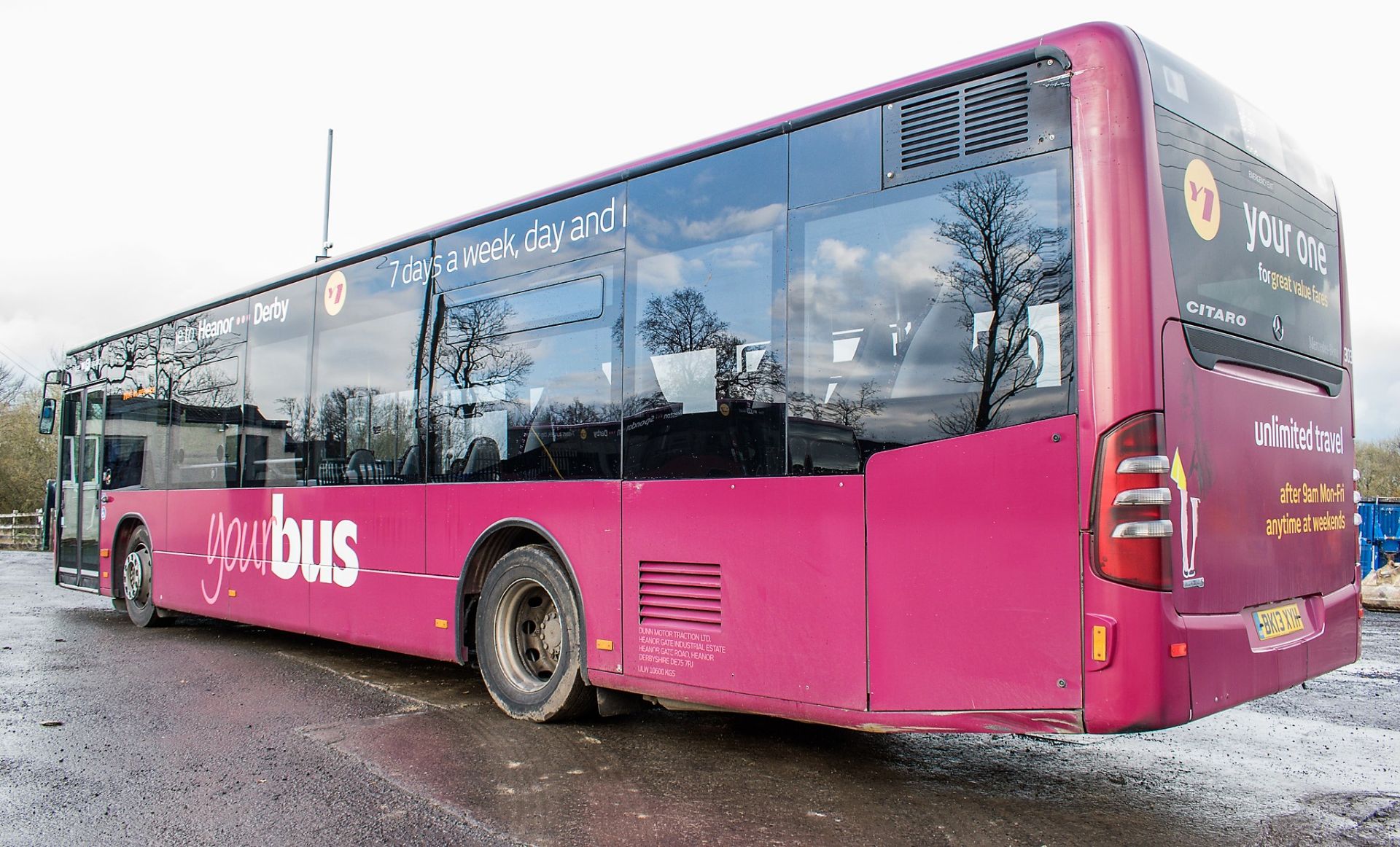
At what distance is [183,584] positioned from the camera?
978 centimetres

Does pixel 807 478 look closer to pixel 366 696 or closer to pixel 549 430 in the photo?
pixel 549 430

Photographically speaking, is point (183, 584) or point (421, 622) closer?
point (421, 622)

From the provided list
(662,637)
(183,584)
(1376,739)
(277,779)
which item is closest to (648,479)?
(662,637)

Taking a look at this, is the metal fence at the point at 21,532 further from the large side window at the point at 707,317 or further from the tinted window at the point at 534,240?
the large side window at the point at 707,317

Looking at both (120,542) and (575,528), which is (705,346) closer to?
(575,528)

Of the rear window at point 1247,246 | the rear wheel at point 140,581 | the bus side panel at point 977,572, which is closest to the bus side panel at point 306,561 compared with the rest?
the rear wheel at point 140,581

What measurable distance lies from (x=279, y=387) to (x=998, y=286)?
22.7 ft

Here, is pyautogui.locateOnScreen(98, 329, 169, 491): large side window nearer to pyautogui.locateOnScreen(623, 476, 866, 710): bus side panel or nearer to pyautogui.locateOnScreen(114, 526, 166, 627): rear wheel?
pyautogui.locateOnScreen(114, 526, 166, 627): rear wheel

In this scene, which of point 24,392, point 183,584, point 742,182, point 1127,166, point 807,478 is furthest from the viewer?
point 24,392

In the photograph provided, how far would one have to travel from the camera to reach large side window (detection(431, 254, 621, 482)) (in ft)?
18.8

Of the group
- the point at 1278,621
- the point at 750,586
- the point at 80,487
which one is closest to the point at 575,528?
the point at 750,586

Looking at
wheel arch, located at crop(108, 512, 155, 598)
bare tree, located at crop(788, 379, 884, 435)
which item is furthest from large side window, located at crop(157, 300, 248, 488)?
bare tree, located at crop(788, 379, 884, 435)

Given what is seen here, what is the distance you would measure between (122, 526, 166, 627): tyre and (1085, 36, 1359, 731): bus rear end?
1018 cm

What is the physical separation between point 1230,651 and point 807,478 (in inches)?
74.6
